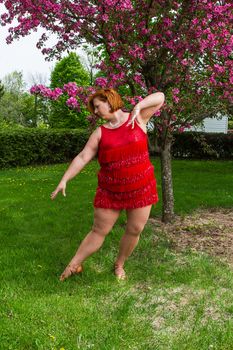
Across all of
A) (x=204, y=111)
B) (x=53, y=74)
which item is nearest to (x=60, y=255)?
(x=204, y=111)

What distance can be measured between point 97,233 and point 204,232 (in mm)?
2680

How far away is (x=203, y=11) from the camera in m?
6.28

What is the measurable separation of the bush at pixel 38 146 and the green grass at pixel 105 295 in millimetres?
10728

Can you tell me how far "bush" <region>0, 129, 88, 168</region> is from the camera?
1814cm

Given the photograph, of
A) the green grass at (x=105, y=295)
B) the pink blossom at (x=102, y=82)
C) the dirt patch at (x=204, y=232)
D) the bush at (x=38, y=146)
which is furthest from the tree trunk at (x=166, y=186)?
the bush at (x=38, y=146)

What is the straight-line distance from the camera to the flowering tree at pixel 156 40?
6.17 meters

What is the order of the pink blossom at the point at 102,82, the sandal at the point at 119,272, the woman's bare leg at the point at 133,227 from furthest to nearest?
the pink blossom at the point at 102,82
the sandal at the point at 119,272
the woman's bare leg at the point at 133,227

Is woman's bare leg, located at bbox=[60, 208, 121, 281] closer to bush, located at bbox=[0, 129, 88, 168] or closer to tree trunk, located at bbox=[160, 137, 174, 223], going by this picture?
tree trunk, located at bbox=[160, 137, 174, 223]

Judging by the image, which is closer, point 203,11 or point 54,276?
point 54,276

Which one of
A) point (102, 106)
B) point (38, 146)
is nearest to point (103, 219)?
point (102, 106)

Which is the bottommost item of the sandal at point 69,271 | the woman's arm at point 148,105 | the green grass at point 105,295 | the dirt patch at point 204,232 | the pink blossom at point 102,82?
the dirt patch at point 204,232

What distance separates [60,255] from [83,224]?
61.8 inches

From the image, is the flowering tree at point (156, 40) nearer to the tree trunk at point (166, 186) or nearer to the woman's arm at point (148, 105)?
the tree trunk at point (166, 186)

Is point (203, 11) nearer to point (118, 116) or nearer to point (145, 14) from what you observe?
point (145, 14)
